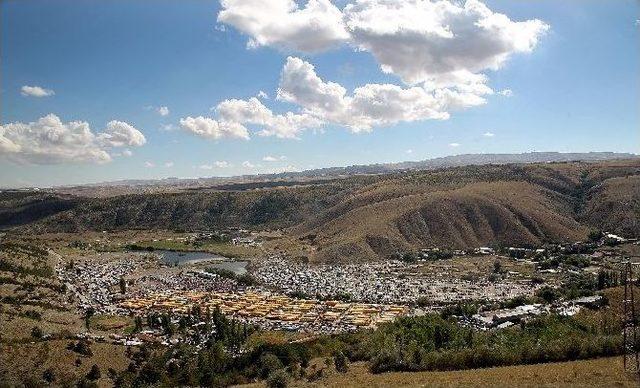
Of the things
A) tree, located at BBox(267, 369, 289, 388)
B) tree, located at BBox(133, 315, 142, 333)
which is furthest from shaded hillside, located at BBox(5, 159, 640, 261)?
tree, located at BBox(267, 369, 289, 388)

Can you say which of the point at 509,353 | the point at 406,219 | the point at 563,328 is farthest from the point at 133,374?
the point at 406,219

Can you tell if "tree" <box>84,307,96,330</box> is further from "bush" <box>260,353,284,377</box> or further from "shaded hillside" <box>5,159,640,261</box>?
"shaded hillside" <box>5,159,640,261</box>

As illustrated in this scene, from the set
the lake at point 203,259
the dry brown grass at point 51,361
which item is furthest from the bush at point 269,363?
the lake at point 203,259

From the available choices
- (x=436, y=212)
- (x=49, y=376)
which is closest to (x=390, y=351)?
(x=49, y=376)

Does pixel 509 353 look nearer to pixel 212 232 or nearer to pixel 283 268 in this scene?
pixel 283 268

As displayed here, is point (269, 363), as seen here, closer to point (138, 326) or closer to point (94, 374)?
point (94, 374)

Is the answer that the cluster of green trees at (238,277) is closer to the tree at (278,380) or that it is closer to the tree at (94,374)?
the tree at (94,374)
